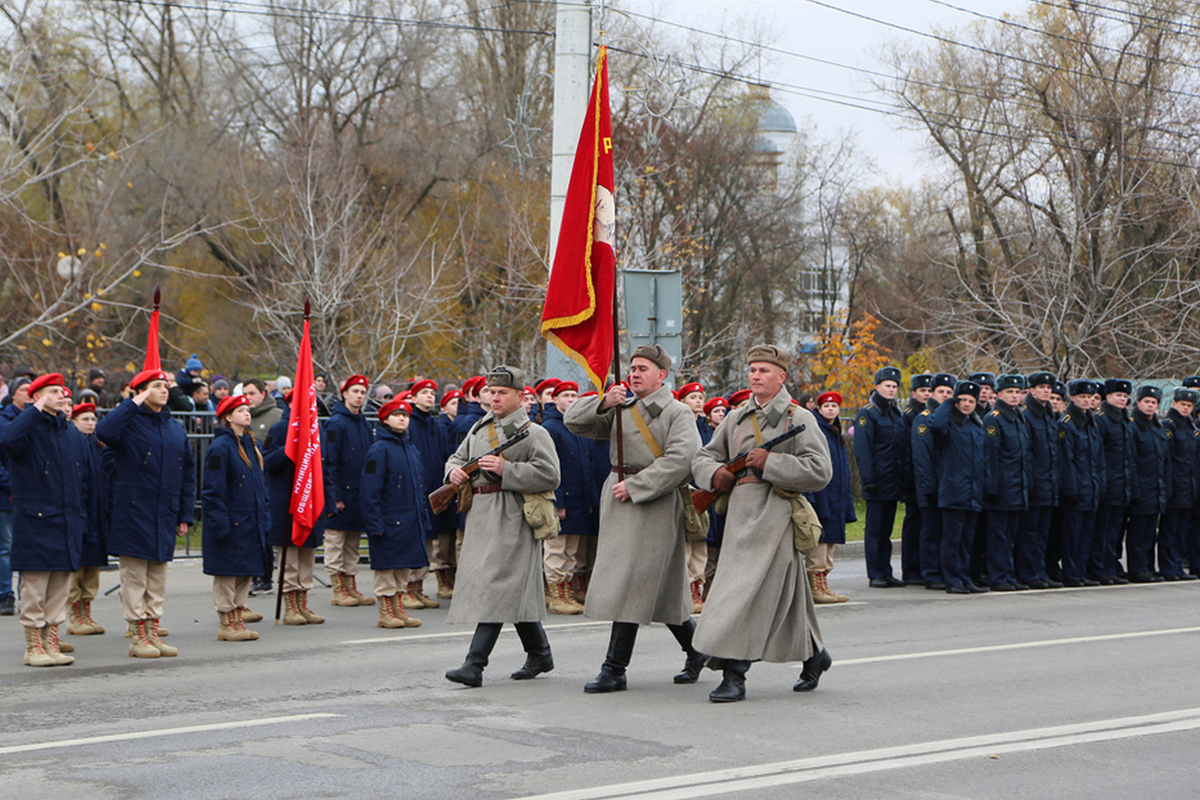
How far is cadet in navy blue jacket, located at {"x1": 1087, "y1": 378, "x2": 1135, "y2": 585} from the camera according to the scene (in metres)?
15.8

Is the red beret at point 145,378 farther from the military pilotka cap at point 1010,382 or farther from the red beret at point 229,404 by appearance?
the military pilotka cap at point 1010,382

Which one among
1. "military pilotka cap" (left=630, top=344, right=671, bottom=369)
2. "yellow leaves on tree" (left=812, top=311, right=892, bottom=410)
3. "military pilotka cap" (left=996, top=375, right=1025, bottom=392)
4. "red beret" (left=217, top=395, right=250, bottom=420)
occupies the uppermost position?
"yellow leaves on tree" (left=812, top=311, right=892, bottom=410)

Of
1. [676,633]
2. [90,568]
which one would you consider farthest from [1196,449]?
[90,568]

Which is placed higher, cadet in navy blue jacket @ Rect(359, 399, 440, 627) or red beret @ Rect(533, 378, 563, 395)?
red beret @ Rect(533, 378, 563, 395)

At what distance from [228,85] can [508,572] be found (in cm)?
Answer: 2698

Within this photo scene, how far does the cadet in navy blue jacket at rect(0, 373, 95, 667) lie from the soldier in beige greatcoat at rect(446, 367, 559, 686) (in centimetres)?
295

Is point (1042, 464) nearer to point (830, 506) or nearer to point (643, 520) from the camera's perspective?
point (830, 506)

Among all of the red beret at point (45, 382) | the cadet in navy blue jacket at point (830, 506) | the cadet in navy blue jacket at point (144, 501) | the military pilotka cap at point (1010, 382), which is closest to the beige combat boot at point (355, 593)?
the cadet in navy blue jacket at point (144, 501)

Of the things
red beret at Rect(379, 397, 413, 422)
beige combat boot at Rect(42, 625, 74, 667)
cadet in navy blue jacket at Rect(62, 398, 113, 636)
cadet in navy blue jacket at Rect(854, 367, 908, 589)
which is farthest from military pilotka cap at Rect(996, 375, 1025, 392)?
beige combat boot at Rect(42, 625, 74, 667)

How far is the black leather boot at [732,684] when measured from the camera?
27.0 ft

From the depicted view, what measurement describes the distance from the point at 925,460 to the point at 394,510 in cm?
584

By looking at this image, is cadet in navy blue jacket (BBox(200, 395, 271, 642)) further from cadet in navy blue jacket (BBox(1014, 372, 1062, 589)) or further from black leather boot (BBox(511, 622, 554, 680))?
cadet in navy blue jacket (BBox(1014, 372, 1062, 589))

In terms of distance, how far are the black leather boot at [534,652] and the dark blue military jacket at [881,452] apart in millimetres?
6750

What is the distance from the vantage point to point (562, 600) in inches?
510
